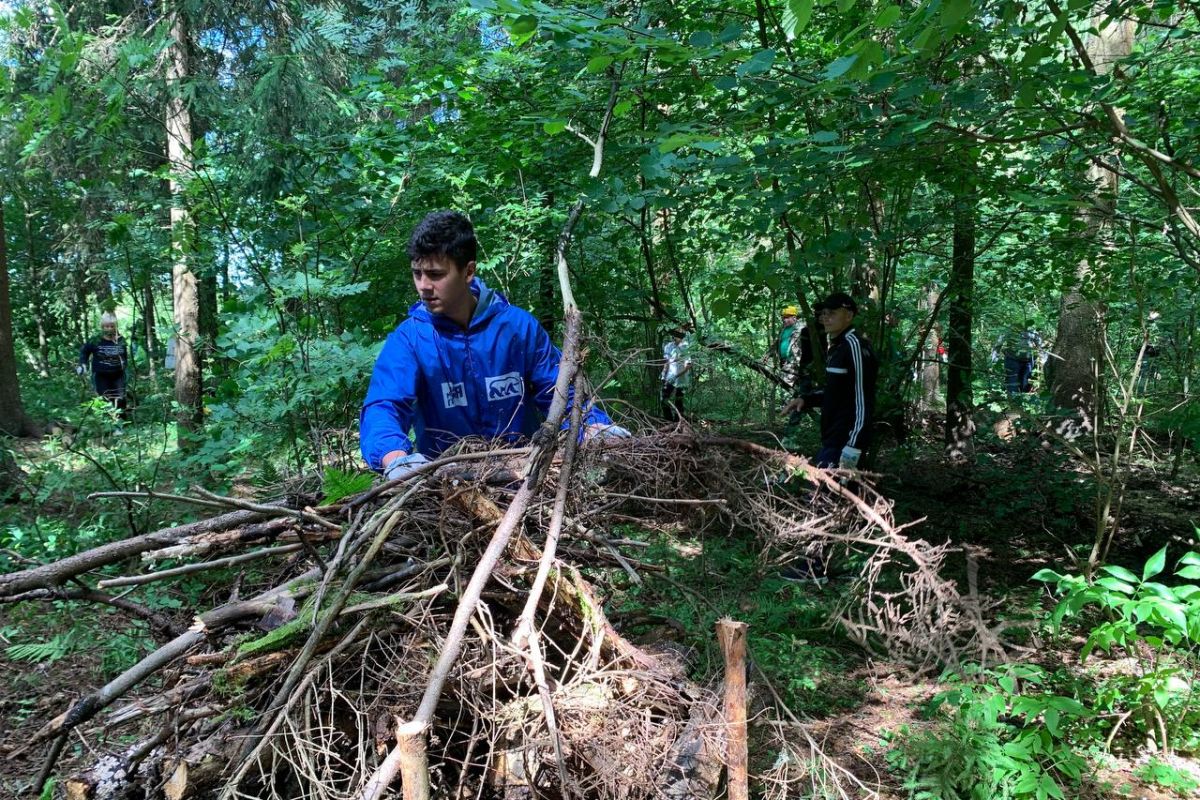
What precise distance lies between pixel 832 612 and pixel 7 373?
297 inches

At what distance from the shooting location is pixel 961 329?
6137 millimetres

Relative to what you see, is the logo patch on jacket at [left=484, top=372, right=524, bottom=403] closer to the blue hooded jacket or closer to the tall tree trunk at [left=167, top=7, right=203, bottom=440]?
the blue hooded jacket

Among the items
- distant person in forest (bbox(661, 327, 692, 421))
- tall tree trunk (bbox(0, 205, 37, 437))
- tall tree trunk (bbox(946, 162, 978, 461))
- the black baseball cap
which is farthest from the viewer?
tall tree trunk (bbox(0, 205, 37, 437))

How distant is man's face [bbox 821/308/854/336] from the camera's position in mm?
4879

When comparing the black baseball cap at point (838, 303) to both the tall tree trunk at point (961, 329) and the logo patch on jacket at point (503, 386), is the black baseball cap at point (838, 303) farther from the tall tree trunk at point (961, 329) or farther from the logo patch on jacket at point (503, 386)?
the logo patch on jacket at point (503, 386)

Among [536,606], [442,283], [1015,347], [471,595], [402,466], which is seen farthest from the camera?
[1015,347]

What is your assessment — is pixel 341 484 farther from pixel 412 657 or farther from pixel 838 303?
pixel 838 303

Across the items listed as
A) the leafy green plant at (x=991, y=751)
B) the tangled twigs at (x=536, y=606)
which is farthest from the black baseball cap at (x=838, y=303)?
the tangled twigs at (x=536, y=606)

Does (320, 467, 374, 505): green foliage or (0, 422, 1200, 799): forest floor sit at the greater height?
(320, 467, 374, 505): green foliage

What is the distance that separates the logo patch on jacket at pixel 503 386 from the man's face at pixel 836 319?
9.59ft

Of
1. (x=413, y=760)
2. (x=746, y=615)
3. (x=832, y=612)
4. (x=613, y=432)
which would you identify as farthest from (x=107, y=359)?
(x=413, y=760)

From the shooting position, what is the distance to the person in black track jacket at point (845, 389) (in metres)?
4.87

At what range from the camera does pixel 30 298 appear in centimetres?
1248

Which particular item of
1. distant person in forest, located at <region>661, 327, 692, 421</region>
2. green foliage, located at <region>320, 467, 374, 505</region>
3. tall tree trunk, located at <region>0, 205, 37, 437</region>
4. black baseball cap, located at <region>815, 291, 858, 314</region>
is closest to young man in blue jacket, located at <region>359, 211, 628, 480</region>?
distant person in forest, located at <region>661, 327, 692, 421</region>
